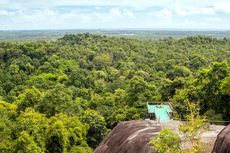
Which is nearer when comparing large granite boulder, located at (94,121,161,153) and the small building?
large granite boulder, located at (94,121,161,153)

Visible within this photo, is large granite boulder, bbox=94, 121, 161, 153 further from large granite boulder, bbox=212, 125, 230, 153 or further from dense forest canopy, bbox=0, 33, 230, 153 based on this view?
dense forest canopy, bbox=0, 33, 230, 153

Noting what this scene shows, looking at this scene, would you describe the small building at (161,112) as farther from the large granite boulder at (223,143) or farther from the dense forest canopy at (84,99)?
the large granite boulder at (223,143)

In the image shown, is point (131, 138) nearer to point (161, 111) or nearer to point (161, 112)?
point (161, 112)

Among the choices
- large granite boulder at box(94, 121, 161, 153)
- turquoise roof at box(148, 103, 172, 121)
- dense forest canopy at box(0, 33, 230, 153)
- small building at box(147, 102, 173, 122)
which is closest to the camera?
large granite boulder at box(94, 121, 161, 153)

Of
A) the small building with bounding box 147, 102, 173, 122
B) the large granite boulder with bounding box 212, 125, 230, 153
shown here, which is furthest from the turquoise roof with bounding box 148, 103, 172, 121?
the large granite boulder with bounding box 212, 125, 230, 153

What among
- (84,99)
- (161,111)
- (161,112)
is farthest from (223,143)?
(84,99)

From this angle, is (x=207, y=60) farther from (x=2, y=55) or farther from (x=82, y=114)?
(x=2, y=55)

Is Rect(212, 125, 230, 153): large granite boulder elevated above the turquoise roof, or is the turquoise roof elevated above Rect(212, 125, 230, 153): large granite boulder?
Rect(212, 125, 230, 153): large granite boulder

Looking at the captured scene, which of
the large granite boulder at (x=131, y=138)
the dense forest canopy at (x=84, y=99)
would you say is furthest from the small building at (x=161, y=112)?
the large granite boulder at (x=131, y=138)
